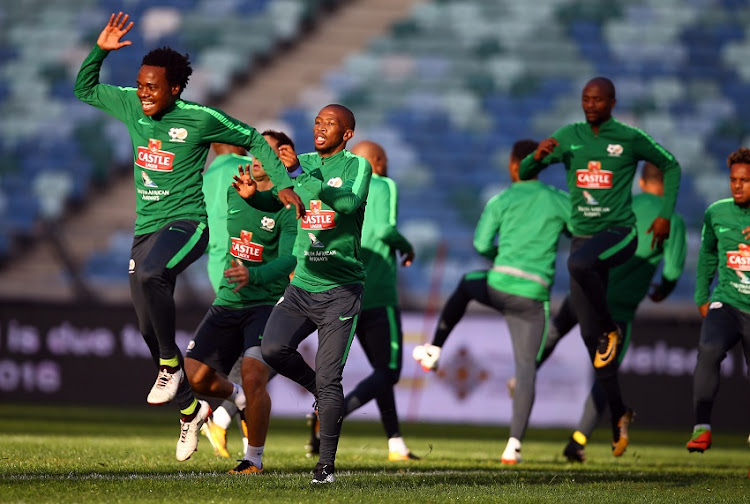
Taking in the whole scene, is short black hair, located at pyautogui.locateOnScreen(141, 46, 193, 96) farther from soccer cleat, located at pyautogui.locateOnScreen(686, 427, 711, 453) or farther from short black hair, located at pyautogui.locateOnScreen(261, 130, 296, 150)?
soccer cleat, located at pyautogui.locateOnScreen(686, 427, 711, 453)

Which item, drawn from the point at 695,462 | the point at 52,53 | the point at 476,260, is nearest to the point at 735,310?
the point at 695,462

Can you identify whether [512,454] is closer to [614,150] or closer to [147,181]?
[614,150]

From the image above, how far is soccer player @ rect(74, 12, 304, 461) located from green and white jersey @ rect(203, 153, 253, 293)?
5.45 ft

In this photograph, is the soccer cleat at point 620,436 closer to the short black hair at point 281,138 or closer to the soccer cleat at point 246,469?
the soccer cleat at point 246,469

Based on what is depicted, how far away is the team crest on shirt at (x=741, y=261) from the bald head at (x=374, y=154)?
108 inches

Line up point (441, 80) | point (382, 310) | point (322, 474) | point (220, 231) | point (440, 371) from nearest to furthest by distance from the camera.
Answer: point (322, 474), point (220, 231), point (382, 310), point (440, 371), point (441, 80)

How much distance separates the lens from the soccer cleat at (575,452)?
9086 millimetres

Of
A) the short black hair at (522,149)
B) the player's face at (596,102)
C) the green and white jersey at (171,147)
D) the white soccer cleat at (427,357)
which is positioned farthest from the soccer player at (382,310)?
the green and white jersey at (171,147)

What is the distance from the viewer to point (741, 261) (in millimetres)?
8242

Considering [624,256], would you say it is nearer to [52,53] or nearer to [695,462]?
[695,462]

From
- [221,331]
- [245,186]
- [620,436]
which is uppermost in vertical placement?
[245,186]

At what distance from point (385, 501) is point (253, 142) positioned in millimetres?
2251

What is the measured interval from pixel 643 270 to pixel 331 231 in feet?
13.3

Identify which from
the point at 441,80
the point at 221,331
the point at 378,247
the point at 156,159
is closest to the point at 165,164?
the point at 156,159
